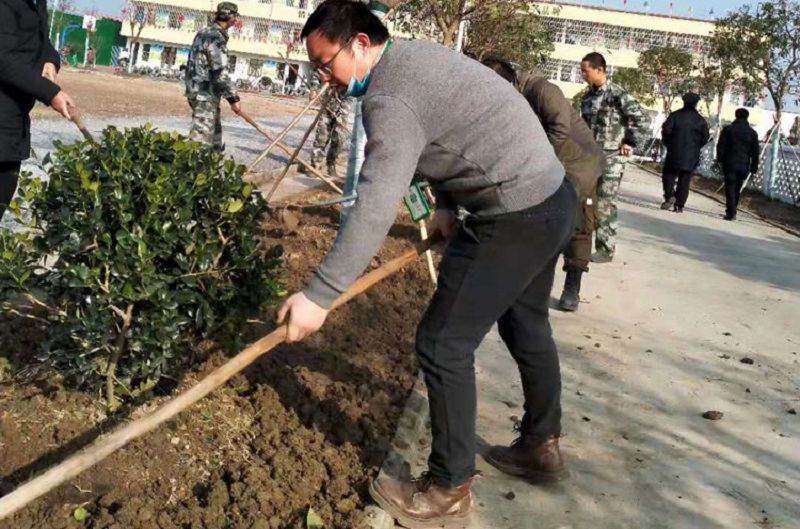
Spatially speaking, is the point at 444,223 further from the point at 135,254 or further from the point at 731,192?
the point at 731,192

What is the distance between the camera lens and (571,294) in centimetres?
623

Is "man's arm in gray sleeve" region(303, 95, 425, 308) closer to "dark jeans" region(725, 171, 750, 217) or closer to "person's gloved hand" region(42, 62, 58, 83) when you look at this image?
"person's gloved hand" region(42, 62, 58, 83)

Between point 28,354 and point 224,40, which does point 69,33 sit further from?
point 28,354

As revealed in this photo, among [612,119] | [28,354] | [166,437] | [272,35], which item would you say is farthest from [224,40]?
[272,35]

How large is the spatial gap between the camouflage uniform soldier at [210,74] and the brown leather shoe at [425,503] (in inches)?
231

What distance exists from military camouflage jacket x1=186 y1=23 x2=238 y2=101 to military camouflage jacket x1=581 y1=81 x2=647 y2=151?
3327mm

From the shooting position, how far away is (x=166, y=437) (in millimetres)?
3395

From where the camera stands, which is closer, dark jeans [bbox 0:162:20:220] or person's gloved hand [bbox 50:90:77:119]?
person's gloved hand [bbox 50:90:77:119]

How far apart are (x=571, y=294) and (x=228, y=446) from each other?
134 inches

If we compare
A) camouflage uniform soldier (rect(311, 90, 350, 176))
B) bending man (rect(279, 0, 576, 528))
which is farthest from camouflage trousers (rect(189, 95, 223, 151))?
bending man (rect(279, 0, 576, 528))

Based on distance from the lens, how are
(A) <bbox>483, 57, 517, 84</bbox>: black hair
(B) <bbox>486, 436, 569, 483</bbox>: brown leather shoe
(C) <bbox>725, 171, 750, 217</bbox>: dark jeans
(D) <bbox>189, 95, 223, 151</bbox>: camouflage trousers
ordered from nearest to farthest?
1. (B) <bbox>486, 436, 569, 483</bbox>: brown leather shoe
2. (A) <bbox>483, 57, 517, 84</bbox>: black hair
3. (D) <bbox>189, 95, 223, 151</bbox>: camouflage trousers
4. (C) <bbox>725, 171, 750, 217</bbox>: dark jeans

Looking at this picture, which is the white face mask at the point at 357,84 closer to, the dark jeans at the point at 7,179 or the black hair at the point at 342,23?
the black hair at the point at 342,23

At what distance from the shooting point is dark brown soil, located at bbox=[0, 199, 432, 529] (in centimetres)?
297

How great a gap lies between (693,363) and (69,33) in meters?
75.0
